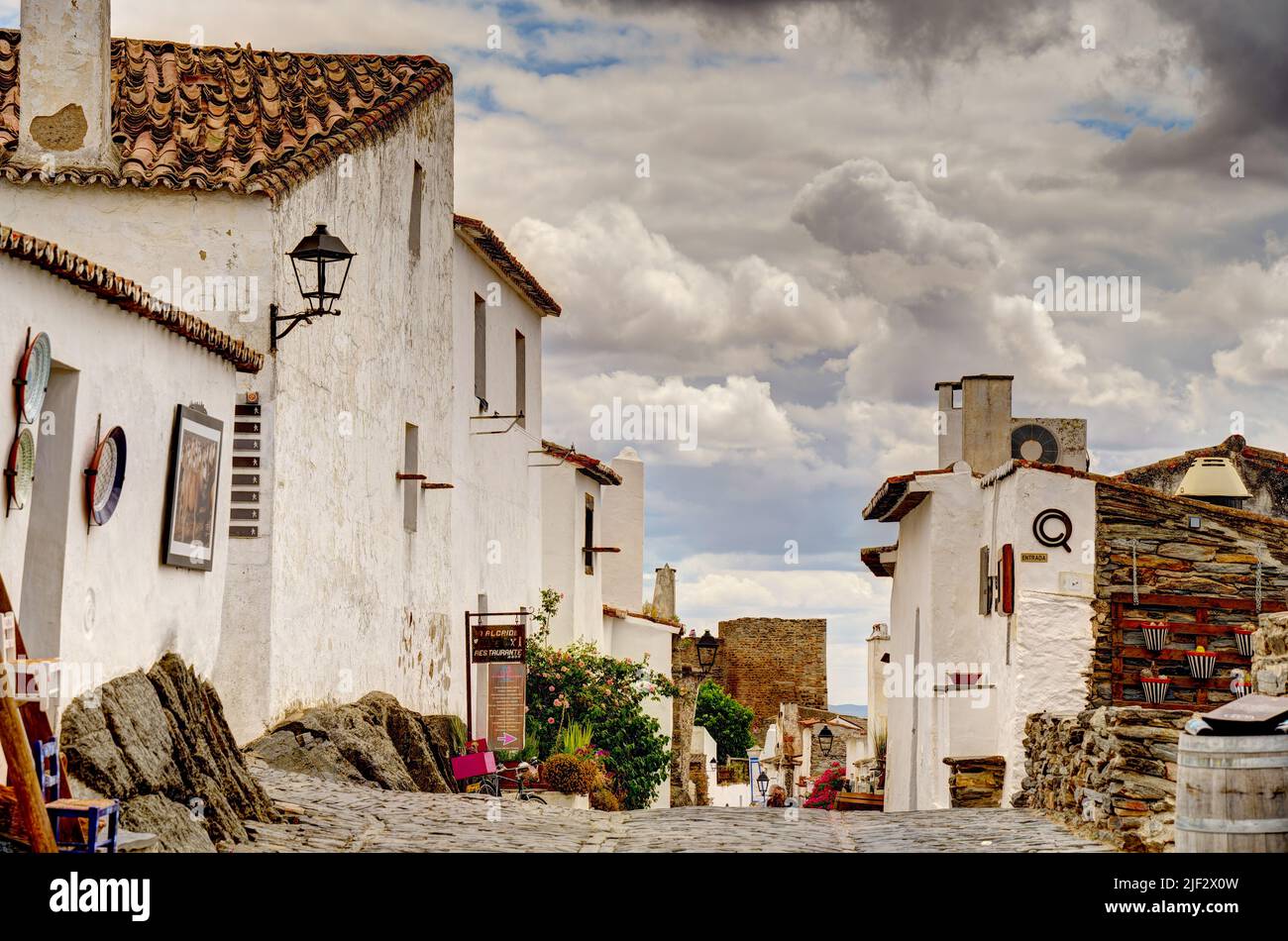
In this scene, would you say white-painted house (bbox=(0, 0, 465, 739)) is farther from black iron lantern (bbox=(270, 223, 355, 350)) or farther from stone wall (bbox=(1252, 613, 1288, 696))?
stone wall (bbox=(1252, 613, 1288, 696))

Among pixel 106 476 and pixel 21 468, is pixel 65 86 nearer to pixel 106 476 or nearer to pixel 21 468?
pixel 106 476

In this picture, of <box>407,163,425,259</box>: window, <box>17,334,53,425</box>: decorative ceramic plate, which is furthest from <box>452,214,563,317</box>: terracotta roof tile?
<box>17,334,53,425</box>: decorative ceramic plate

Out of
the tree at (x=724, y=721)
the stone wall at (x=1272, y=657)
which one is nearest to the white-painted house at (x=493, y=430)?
the stone wall at (x=1272, y=657)

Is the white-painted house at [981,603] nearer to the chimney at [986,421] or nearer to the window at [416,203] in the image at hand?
the chimney at [986,421]

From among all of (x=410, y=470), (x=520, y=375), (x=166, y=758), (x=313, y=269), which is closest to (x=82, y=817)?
(x=166, y=758)

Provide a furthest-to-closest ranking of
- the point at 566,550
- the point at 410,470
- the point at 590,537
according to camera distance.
→ the point at 590,537
the point at 566,550
the point at 410,470

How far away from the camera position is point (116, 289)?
845 cm

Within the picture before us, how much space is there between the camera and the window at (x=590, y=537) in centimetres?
2858

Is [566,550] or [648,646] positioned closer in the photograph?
[566,550]

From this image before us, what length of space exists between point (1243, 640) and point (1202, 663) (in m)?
0.45

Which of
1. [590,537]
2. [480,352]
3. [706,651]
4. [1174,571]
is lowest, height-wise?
[706,651]

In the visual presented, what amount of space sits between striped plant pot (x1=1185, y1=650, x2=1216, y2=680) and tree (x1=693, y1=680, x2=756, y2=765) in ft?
94.9

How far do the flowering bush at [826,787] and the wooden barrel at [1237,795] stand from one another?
2337cm
